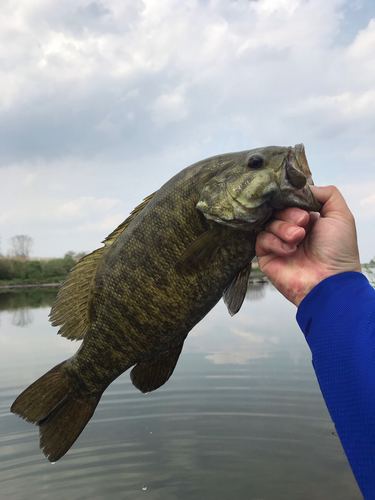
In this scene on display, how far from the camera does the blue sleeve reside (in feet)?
5.30

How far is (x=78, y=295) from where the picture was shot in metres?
2.89

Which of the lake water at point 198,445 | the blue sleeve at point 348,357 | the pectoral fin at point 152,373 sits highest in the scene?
the blue sleeve at point 348,357

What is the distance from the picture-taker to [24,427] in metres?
8.15

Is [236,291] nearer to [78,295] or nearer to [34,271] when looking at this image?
[78,295]

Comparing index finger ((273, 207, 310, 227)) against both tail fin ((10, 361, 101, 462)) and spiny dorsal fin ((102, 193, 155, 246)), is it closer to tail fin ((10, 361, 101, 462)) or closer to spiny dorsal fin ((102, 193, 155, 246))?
spiny dorsal fin ((102, 193, 155, 246))

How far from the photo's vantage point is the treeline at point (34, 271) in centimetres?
6688

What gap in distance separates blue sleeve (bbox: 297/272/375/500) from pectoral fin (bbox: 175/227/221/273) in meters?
0.64

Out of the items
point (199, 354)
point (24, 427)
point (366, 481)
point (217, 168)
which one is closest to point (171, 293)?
point (217, 168)

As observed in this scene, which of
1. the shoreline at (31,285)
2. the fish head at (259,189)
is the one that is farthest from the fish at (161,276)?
the shoreline at (31,285)

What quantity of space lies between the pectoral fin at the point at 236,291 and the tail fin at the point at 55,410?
1.31 metres

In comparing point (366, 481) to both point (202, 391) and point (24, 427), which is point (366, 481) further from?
point (202, 391)

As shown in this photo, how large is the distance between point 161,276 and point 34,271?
7220 centimetres

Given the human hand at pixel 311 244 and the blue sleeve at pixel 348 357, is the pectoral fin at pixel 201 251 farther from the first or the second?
the blue sleeve at pixel 348 357

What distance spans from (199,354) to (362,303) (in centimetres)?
1329
